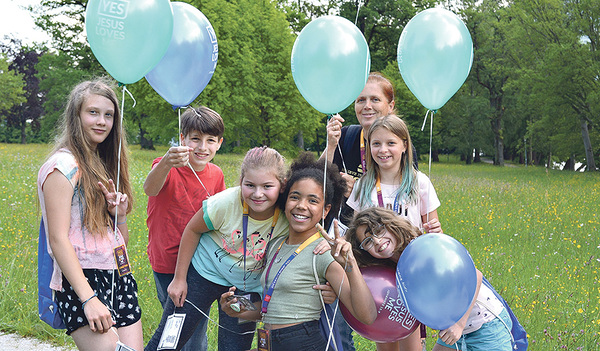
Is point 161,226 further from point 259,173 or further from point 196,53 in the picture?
point 196,53

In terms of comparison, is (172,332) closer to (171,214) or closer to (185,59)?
(171,214)

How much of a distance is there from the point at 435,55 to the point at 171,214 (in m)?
1.81

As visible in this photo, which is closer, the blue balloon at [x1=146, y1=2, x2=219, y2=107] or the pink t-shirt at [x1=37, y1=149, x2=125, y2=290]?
the pink t-shirt at [x1=37, y1=149, x2=125, y2=290]

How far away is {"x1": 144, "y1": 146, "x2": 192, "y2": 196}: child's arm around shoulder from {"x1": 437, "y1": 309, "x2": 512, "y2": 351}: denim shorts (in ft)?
5.60

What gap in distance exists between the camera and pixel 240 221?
267 cm

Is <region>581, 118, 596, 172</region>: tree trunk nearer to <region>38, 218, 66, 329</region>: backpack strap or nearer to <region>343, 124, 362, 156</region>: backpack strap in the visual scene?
<region>343, 124, 362, 156</region>: backpack strap

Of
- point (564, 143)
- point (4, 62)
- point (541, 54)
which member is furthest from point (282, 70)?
point (4, 62)

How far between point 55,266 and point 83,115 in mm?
744

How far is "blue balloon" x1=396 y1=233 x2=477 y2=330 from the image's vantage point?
2277 millimetres

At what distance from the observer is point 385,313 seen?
2479 mm

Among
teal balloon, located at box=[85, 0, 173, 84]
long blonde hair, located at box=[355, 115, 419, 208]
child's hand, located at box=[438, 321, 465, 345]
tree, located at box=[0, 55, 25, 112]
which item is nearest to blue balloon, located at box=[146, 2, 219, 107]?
teal balloon, located at box=[85, 0, 173, 84]

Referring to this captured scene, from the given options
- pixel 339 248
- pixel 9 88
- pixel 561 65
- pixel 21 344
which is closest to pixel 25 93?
pixel 9 88

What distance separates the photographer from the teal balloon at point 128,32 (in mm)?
2490

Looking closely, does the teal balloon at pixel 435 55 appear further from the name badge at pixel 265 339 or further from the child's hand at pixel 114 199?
the child's hand at pixel 114 199
